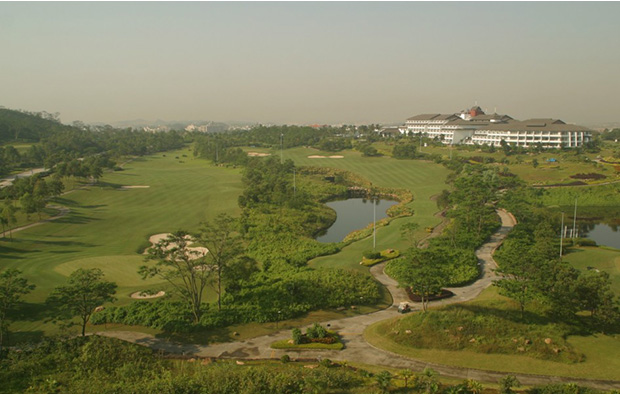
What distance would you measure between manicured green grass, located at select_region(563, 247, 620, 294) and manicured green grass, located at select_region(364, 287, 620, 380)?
12346mm

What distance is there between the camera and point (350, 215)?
5972cm

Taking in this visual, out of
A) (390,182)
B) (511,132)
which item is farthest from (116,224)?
(511,132)

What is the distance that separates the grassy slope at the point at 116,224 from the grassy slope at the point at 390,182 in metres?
16.4

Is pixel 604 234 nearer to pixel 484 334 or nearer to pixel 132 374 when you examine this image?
pixel 484 334

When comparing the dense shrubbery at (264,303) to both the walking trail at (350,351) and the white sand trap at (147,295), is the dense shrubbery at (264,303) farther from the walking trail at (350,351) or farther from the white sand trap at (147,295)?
the white sand trap at (147,295)

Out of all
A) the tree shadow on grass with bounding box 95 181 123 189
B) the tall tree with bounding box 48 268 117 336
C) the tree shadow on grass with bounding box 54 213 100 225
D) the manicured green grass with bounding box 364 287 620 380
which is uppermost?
the tree shadow on grass with bounding box 95 181 123 189

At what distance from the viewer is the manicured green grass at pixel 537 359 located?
19.6 m

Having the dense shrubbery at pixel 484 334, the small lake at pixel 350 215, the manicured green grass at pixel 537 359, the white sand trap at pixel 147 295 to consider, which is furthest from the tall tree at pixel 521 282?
the small lake at pixel 350 215

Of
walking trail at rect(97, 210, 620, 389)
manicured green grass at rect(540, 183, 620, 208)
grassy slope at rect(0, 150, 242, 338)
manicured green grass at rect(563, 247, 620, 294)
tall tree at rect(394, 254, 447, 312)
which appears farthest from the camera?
manicured green grass at rect(540, 183, 620, 208)

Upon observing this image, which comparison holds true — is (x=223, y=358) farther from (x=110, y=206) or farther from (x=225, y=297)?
(x=110, y=206)

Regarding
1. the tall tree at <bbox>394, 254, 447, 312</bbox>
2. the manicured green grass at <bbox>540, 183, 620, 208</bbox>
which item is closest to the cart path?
the tall tree at <bbox>394, 254, 447, 312</bbox>

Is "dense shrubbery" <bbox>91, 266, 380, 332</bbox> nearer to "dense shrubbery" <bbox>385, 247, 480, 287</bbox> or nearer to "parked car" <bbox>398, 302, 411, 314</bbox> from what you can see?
"parked car" <bbox>398, 302, 411, 314</bbox>

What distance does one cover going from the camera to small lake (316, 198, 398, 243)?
49.6 meters

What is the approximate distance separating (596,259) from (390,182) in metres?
42.6
